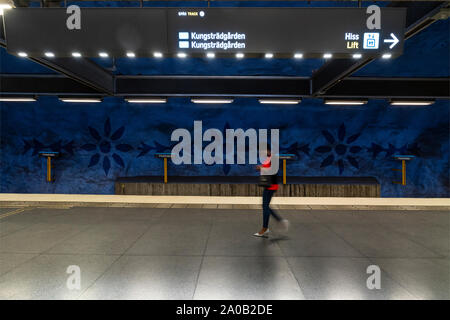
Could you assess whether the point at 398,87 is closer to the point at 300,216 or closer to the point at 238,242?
the point at 300,216

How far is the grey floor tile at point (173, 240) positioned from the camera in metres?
4.52

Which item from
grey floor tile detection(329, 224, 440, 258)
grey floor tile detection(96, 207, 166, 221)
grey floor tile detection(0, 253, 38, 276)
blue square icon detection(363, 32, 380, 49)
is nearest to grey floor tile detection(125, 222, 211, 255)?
grey floor tile detection(96, 207, 166, 221)

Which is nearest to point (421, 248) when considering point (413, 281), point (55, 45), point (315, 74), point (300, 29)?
point (413, 281)

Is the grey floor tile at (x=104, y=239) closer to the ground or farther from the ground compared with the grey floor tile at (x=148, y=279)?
farther from the ground

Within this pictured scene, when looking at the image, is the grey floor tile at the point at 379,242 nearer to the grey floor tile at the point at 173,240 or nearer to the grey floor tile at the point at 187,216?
the grey floor tile at the point at 173,240

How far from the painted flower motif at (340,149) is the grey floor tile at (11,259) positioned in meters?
9.75

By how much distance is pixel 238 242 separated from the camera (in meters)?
4.99

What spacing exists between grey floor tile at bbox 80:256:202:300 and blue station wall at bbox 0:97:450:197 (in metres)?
6.85

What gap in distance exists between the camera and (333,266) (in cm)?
396

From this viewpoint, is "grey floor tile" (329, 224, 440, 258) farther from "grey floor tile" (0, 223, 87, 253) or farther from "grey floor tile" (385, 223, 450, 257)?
"grey floor tile" (0, 223, 87, 253)

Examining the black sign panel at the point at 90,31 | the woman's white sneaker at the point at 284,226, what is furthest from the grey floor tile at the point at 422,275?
the black sign panel at the point at 90,31

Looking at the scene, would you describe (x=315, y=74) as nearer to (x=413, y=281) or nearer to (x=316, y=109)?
(x=316, y=109)

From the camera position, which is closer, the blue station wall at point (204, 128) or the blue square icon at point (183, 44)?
the blue square icon at point (183, 44)

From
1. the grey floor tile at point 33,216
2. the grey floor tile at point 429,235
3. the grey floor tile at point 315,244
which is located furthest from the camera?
the grey floor tile at point 33,216
